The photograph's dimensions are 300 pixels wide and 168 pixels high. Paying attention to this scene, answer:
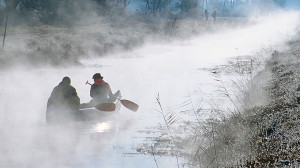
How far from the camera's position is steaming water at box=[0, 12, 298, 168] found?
11070mm

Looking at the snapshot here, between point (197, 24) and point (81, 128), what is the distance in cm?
5382

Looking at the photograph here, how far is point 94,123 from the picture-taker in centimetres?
1535

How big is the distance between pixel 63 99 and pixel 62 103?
120 mm

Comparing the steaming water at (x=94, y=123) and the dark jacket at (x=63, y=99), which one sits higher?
the dark jacket at (x=63, y=99)

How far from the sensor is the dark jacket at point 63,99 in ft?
47.6

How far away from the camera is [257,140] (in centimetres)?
884

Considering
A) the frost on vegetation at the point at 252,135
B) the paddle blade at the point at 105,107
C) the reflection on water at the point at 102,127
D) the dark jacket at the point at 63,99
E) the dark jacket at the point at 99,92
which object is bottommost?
the reflection on water at the point at 102,127

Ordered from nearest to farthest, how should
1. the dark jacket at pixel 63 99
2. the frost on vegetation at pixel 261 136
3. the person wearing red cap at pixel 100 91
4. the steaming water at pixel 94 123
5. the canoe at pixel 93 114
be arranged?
the frost on vegetation at pixel 261 136 → the steaming water at pixel 94 123 → the dark jacket at pixel 63 99 → the canoe at pixel 93 114 → the person wearing red cap at pixel 100 91

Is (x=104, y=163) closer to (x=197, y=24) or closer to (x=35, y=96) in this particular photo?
(x=35, y=96)

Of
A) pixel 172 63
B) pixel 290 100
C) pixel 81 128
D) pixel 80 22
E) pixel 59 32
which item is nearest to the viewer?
pixel 290 100

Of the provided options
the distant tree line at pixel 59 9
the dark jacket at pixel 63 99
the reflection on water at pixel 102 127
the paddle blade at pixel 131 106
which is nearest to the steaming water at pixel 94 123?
the reflection on water at pixel 102 127

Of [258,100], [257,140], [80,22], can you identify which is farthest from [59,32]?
[257,140]

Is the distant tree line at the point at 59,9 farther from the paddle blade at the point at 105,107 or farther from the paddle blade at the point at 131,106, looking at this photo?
the paddle blade at the point at 105,107

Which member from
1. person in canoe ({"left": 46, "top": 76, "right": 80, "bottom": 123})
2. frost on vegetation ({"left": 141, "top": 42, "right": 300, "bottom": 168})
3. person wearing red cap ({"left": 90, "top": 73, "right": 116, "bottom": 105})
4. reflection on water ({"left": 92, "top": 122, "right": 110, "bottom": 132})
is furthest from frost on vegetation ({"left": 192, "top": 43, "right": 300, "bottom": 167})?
person wearing red cap ({"left": 90, "top": 73, "right": 116, "bottom": 105})
